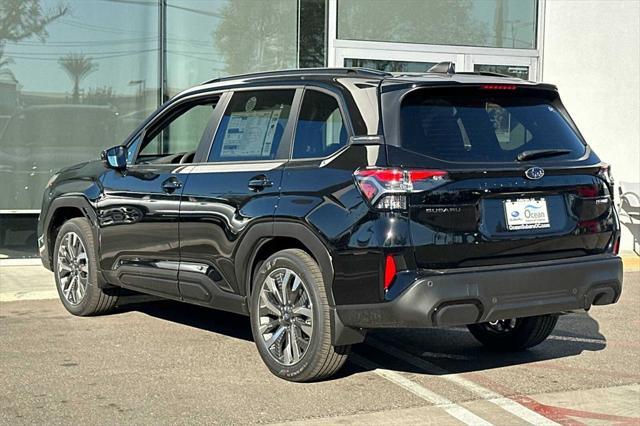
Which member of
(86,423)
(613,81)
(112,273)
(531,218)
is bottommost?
(86,423)

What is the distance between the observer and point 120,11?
1088 centimetres

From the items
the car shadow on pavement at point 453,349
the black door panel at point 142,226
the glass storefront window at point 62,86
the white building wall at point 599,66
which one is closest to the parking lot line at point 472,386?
the car shadow on pavement at point 453,349

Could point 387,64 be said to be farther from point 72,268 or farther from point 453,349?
point 453,349

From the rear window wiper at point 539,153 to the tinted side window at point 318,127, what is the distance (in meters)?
1.03

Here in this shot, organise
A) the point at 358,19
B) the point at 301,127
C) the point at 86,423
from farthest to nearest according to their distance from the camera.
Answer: the point at 358,19
the point at 301,127
the point at 86,423

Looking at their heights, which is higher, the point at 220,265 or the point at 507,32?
the point at 507,32

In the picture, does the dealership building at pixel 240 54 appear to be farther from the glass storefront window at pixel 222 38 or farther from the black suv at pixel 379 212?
the black suv at pixel 379 212

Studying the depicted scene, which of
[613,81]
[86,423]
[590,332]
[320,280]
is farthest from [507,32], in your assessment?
[86,423]

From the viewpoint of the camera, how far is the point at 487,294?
209 inches

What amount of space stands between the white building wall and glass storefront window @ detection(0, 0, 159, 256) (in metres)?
5.04

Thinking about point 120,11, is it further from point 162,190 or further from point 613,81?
point 613,81

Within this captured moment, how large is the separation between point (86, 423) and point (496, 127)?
2.80 m

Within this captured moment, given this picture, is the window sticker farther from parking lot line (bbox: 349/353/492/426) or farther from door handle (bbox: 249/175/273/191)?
parking lot line (bbox: 349/353/492/426)

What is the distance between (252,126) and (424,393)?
2020 millimetres
